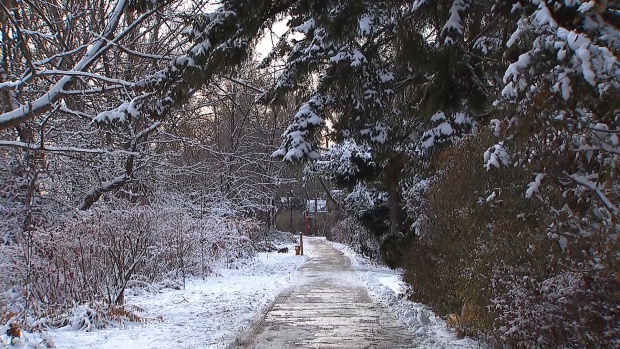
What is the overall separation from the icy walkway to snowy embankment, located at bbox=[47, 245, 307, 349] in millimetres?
388

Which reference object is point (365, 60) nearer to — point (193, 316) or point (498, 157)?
point (498, 157)

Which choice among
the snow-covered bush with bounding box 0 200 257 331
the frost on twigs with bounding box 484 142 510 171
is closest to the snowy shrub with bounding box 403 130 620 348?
the frost on twigs with bounding box 484 142 510 171

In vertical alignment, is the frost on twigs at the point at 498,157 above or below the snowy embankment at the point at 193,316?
above

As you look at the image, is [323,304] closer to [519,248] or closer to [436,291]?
[436,291]

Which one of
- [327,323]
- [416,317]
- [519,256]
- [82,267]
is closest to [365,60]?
[519,256]

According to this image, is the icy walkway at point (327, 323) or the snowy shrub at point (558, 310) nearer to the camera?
the snowy shrub at point (558, 310)

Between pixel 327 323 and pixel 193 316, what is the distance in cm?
239

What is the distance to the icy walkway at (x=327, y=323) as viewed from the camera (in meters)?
7.38

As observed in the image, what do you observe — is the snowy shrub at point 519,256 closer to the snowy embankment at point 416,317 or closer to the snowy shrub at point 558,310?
the snowy shrub at point 558,310

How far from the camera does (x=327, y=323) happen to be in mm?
8805

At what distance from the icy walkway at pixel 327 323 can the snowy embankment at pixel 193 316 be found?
1.27 ft

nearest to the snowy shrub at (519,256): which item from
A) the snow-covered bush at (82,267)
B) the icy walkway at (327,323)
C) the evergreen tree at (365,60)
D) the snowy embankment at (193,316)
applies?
the evergreen tree at (365,60)

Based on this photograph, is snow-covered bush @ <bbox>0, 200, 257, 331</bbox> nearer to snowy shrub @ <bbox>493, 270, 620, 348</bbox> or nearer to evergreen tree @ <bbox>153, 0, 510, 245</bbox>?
evergreen tree @ <bbox>153, 0, 510, 245</bbox>

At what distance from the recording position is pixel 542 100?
3.23m
